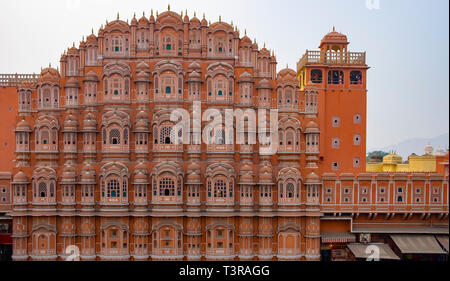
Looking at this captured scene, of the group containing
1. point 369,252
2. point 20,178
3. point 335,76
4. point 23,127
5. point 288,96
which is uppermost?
point 335,76

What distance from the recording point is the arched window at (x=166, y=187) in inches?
918

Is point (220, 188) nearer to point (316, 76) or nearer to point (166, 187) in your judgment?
point (166, 187)

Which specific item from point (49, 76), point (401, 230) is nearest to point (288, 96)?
point (401, 230)

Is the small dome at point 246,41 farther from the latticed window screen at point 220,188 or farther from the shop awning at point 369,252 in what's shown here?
the shop awning at point 369,252

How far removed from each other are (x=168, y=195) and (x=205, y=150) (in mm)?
3488

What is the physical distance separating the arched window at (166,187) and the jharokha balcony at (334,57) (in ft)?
40.8

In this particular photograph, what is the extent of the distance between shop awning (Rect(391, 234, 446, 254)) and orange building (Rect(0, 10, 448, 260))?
0.58 ft

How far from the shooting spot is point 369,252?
917 inches

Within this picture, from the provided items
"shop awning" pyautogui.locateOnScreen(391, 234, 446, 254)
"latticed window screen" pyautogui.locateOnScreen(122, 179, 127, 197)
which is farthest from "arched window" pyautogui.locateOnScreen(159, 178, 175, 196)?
"shop awning" pyautogui.locateOnScreen(391, 234, 446, 254)

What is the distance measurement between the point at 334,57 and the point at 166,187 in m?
14.8

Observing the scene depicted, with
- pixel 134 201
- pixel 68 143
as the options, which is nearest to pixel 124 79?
pixel 68 143

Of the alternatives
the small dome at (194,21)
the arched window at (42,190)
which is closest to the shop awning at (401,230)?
the small dome at (194,21)

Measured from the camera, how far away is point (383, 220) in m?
24.9
